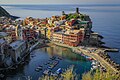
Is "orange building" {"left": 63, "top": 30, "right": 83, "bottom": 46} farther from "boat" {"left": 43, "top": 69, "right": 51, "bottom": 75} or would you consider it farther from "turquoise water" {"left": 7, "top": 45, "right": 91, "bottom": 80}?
"boat" {"left": 43, "top": 69, "right": 51, "bottom": 75}

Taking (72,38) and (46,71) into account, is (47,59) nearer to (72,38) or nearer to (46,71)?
(46,71)

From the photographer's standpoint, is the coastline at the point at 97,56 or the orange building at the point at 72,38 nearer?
the coastline at the point at 97,56

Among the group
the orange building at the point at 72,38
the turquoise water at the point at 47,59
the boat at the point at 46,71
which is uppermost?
the orange building at the point at 72,38

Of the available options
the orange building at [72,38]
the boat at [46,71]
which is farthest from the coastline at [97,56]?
the boat at [46,71]

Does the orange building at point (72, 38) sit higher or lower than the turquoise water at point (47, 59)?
higher

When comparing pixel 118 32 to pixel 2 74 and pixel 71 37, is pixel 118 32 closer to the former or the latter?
pixel 71 37

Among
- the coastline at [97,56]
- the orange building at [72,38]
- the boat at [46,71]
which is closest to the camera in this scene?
the boat at [46,71]

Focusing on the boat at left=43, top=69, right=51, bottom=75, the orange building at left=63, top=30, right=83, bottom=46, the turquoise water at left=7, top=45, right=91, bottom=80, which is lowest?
the turquoise water at left=7, top=45, right=91, bottom=80

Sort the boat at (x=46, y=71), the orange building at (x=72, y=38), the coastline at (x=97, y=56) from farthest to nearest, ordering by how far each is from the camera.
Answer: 1. the orange building at (x=72, y=38)
2. the coastline at (x=97, y=56)
3. the boat at (x=46, y=71)

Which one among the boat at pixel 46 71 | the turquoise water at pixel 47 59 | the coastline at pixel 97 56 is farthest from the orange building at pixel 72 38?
the boat at pixel 46 71

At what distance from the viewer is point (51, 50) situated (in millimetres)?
32594

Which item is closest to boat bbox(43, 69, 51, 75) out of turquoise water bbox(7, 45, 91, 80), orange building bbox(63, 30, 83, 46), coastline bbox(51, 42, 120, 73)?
turquoise water bbox(7, 45, 91, 80)

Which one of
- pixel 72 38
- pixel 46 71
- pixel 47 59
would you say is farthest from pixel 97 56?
pixel 46 71

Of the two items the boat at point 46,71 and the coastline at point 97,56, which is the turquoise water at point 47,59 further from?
the coastline at point 97,56
